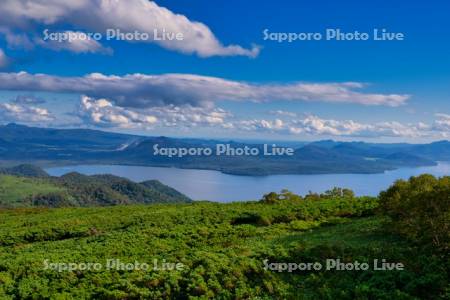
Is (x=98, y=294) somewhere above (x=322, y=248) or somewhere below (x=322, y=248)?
below

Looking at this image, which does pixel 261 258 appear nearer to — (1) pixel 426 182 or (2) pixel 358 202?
(1) pixel 426 182

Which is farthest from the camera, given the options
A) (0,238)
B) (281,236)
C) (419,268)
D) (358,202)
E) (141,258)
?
(358,202)

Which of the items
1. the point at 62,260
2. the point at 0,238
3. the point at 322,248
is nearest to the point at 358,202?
the point at 322,248

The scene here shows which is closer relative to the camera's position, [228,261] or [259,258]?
[228,261]
